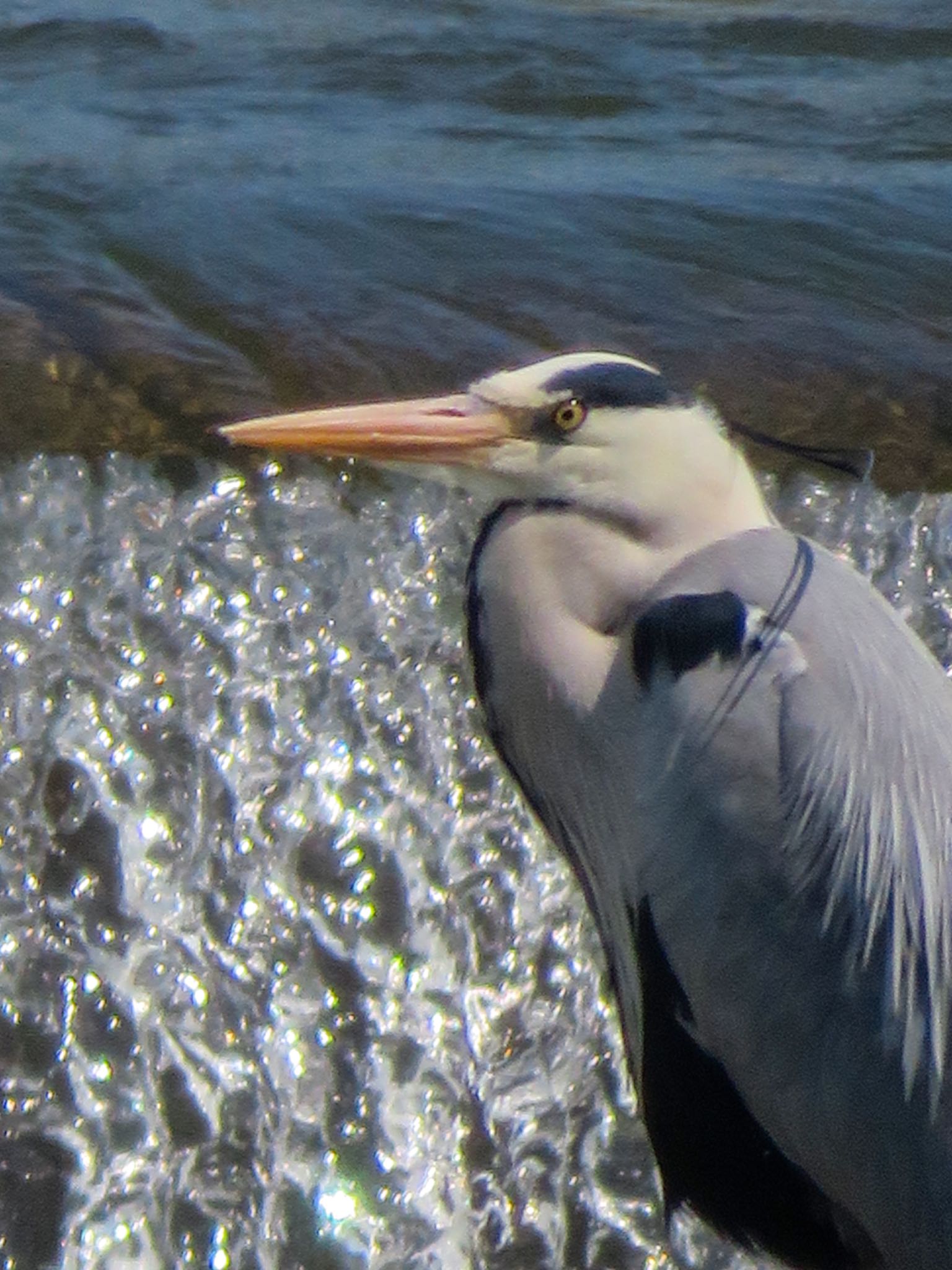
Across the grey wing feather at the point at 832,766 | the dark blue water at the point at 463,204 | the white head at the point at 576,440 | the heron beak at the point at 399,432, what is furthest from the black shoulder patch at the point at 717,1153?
the dark blue water at the point at 463,204

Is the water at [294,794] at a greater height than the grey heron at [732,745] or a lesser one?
lesser

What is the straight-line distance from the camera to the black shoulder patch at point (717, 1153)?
2.67m

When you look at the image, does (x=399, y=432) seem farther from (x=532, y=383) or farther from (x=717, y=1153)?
(x=717, y=1153)

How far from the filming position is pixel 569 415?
252 centimetres

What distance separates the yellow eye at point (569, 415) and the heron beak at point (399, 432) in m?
0.06

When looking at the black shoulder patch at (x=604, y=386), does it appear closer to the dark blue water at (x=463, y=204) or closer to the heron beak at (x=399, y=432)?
the heron beak at (x=399, y=432)

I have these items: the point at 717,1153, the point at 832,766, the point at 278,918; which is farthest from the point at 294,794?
the point at 832,766

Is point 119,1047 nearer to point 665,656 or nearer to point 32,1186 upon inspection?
point 32,1186

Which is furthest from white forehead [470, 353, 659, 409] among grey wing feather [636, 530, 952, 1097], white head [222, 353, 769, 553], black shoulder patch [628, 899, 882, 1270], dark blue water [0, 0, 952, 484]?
dark blue water [0, 0, 952, 484]

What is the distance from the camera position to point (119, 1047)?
3379 millimetres

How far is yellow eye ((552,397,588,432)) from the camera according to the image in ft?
8.22

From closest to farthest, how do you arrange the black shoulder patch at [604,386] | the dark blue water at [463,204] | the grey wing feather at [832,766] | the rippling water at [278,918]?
1. the grey wing feather at [832,766]
2. the black shoulder patch at [604,386]
3. the rippling water at [278,918]
4. the dark blue water at [463,204]

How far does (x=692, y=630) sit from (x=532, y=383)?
35 cm

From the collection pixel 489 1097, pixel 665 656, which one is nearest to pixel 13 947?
pixel 489 1097
